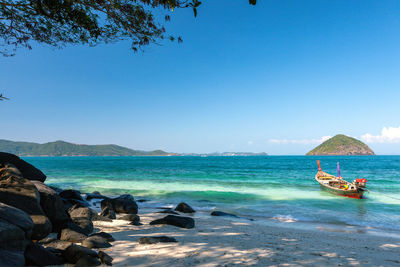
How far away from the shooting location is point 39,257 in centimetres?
422

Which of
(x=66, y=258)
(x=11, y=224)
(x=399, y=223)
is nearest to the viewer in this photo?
(x=11, y=224)

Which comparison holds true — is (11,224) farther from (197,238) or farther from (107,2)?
(107,2)

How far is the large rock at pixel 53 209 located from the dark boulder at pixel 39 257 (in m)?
2.31

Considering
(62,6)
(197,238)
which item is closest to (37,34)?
(62,6)

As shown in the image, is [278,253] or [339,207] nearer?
[278,253]

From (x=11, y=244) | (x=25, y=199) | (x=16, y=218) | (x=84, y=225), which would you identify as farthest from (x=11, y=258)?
(x=84, y=225)

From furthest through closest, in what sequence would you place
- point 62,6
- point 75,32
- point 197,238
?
point 75,32 < point 197,238 < point 62,6

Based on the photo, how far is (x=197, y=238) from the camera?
7.00m

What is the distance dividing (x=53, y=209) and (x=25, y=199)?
3.92ft

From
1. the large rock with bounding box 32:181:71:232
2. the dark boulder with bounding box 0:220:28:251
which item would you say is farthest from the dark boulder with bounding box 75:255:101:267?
the large rock with bounding box 32:181:71:232

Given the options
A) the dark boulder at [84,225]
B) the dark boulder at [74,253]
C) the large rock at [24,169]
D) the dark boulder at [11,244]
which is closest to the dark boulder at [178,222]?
the dark boulder at [84,225]

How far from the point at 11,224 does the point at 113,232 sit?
374 centimetres

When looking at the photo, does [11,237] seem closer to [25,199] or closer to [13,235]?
[13,235]

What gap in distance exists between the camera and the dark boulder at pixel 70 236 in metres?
5.82
